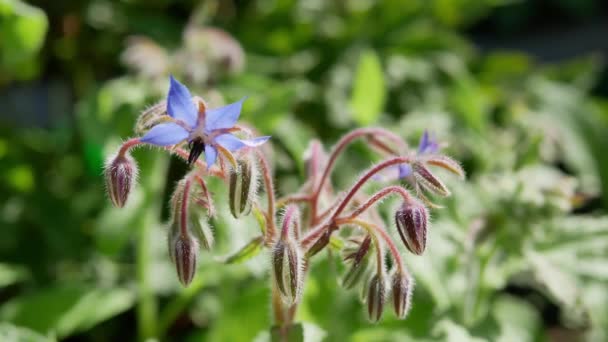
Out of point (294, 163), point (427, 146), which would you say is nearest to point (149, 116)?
point (427, 146)

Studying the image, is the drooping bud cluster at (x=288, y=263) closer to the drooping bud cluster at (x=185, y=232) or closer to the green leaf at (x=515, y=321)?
the drooping bud cluster at (x=185, y=232)

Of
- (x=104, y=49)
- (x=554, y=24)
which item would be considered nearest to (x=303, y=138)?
(x=104, y=49)

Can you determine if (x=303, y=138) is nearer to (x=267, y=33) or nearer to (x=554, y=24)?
(x=267, y=33)

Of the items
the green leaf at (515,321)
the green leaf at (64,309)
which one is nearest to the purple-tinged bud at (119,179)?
the green leaf at (64,309)

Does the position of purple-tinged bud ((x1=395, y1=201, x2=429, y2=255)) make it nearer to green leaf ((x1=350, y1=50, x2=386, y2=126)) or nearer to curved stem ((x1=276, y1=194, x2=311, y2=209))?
curved stem ((x1=276, y1=194, x2=311, y2=209))

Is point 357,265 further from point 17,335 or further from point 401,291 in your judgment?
point 17,335
